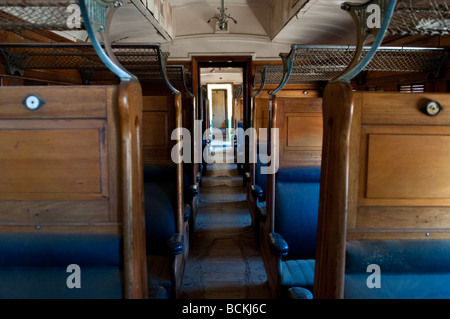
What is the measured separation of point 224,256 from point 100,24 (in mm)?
2583

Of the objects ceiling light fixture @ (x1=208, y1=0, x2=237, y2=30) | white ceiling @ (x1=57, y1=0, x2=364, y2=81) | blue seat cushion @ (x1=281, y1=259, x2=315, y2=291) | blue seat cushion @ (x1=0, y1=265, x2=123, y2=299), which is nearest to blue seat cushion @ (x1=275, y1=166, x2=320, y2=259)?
blue seat cushion @ (x1=281, y1=259, x2=315, y2=291)

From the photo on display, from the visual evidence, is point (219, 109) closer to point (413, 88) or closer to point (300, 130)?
point (413, 88)

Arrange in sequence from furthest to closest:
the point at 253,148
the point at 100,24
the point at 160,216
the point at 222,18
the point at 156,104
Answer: the point at 222,18
the point at 253,148
the point at 156,104
the point at 160,216
the point at 100,24

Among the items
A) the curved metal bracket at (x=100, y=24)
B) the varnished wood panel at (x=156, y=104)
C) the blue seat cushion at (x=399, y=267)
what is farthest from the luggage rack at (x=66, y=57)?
the blue seat cushion at (x=399, y=267)

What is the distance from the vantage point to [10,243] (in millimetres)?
1097

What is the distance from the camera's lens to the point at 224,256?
319cm

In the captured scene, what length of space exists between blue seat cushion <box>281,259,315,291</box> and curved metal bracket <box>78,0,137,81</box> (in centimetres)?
150

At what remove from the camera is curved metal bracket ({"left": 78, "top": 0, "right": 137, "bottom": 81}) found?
0.99 metres

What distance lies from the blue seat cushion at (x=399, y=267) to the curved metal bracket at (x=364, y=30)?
1.96ft

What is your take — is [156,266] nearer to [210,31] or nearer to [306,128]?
[306,128]

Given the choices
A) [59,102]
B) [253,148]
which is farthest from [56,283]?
[253,148]

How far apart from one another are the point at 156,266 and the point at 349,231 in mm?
1371

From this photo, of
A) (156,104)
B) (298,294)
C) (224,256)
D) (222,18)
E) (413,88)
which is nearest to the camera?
(298,294)
